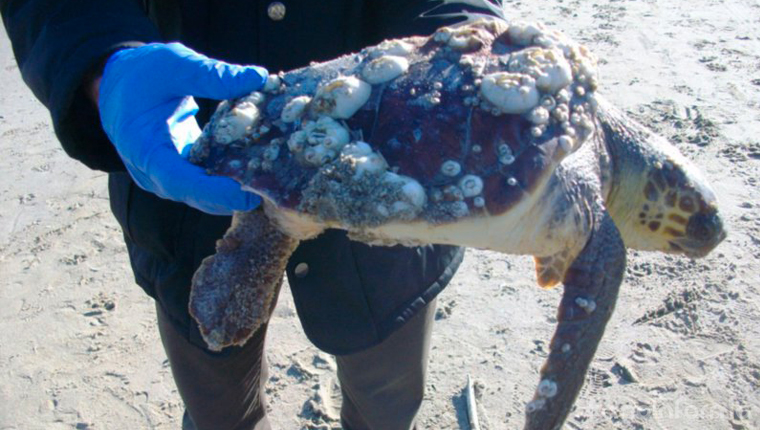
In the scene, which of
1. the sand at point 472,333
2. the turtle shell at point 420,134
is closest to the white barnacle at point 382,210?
the turtle shell at point 420,134

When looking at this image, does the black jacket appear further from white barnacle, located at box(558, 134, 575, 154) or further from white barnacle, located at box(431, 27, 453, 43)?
white barnacle, located at box(558, 134, 575, 154)

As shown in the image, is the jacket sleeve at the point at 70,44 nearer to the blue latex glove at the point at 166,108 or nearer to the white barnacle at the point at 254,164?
the blue latex glove at the point at 166,108

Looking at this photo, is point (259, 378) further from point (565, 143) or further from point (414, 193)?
point (565, 143)

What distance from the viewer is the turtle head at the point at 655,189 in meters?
1.63

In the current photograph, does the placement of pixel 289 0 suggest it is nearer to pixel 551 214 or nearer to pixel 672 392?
pixel 551 214

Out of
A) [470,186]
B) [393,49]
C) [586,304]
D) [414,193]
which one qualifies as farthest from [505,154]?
[586,304]

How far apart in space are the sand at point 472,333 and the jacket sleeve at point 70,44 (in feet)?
4.49

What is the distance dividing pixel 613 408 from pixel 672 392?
213 millimetres

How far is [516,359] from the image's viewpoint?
2.46 metres

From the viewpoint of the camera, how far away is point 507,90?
1236 millimetres

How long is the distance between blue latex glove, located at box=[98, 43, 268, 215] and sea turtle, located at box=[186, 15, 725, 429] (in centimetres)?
4

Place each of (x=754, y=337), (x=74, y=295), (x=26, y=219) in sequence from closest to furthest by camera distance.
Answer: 1. (x=754, y=337)
2. (x=74, y=295)
3. (x=26, y=219)

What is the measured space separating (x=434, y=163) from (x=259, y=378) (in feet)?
3.26

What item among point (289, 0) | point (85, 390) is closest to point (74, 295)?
point (85, 390)
